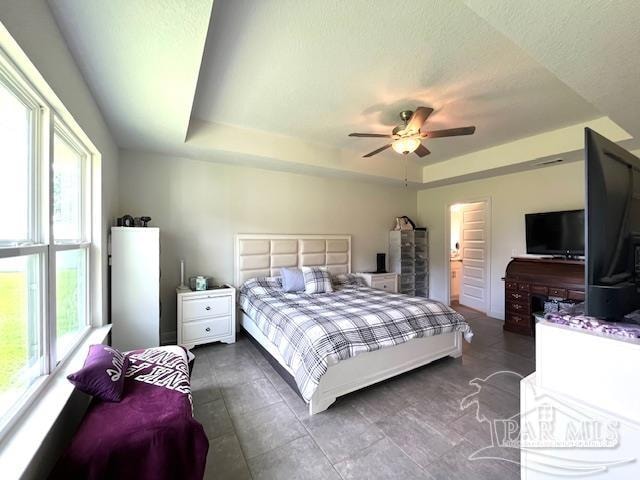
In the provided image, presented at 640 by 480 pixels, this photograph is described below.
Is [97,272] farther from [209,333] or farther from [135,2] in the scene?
[135,2]

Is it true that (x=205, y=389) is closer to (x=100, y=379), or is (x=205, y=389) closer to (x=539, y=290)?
(x=100, y=379)

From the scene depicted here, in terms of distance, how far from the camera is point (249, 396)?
235 cm

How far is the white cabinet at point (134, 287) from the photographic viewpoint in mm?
2713

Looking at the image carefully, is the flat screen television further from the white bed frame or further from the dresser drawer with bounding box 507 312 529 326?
the dresser drawer with bounding box 507 312 529 326

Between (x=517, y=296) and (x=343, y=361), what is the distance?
3174mm

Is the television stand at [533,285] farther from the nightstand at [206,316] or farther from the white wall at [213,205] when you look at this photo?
the nightstand at [206,316]

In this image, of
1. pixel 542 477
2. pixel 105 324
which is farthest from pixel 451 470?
pixel 105 324

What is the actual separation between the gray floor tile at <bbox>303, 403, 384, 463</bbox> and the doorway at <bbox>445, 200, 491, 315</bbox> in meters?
3.82

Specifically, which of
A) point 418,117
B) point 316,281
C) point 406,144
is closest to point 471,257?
point 316,281

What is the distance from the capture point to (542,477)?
956 mm

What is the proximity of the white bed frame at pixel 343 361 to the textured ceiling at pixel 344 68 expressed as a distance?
4.37 feet

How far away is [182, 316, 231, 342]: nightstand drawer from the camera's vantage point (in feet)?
10.6

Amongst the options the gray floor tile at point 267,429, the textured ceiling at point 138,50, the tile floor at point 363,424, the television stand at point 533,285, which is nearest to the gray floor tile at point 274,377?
the tile floor at point 363,424

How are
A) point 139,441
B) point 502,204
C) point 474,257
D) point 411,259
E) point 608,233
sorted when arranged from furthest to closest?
point 411,259 < point 474,257 < point 502,204 < point 139,441 < point 608,233
